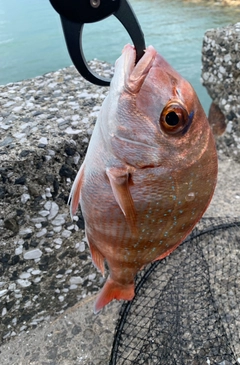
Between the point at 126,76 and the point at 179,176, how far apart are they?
0.24 meters

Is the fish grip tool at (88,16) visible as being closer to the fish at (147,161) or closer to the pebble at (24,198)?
the fish at (147,161)

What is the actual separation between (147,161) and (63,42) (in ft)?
11.1

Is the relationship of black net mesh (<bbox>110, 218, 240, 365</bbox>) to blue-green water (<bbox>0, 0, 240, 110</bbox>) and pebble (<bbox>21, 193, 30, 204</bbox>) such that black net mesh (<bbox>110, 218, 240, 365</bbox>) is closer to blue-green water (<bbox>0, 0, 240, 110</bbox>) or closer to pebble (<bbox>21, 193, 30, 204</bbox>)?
pebble (<bbox>21, 193, 30, 204</bbox>)

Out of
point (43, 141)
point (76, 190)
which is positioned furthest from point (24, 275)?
point (76, 190)

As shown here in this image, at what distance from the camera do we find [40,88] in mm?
1728

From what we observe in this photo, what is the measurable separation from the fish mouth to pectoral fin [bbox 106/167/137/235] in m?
0.18

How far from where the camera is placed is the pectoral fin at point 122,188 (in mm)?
779

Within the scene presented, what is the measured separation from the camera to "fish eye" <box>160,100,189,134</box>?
2.45ft

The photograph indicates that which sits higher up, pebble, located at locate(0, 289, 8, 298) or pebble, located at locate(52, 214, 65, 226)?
pebble, located at locate(52, 214, 65, 226)

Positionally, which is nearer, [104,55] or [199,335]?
[199,335]

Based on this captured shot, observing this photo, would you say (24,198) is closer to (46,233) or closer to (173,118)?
(46,233)

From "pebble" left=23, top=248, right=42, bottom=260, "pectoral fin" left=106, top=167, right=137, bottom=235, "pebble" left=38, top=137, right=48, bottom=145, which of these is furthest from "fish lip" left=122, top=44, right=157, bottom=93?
"pebble" left=23, top=248, right=42, bottom=260

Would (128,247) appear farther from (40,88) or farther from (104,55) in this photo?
(104,55)

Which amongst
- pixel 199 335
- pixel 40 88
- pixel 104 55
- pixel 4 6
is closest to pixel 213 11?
pixel 104 55
